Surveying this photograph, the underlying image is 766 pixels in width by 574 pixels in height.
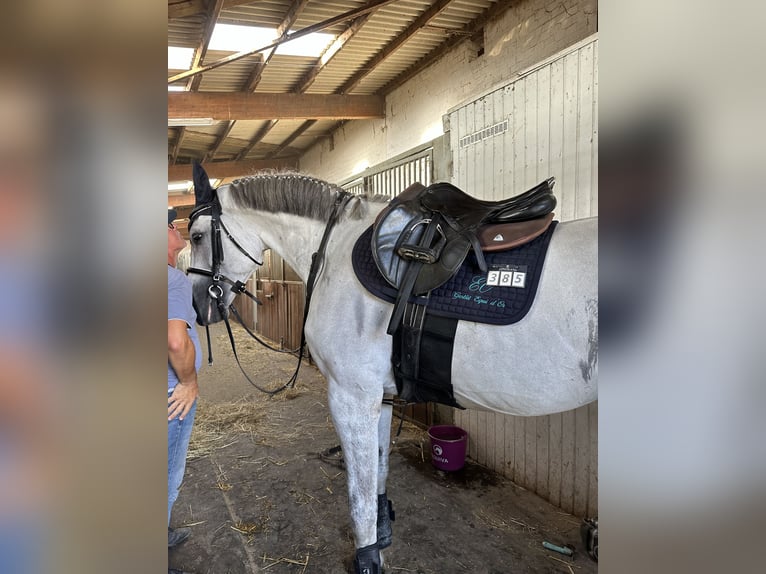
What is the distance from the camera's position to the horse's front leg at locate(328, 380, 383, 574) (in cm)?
171

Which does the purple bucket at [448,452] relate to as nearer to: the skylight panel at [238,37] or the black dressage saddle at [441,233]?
the black dressage saddle at [441,233]

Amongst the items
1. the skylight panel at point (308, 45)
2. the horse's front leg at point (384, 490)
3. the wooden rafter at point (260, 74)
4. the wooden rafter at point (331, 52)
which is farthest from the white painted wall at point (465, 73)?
the horse's front leg at point (384, 490)

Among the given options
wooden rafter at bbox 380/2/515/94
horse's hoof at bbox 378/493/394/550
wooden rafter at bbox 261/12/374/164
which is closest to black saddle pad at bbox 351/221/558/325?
horse's hoof at bbox 378/493/394/550

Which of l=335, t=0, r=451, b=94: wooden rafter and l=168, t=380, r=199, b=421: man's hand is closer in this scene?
l=168, t=380, r=199, b=421: man's hand

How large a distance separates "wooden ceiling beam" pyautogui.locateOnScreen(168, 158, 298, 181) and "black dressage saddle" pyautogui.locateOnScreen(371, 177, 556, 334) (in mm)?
6354

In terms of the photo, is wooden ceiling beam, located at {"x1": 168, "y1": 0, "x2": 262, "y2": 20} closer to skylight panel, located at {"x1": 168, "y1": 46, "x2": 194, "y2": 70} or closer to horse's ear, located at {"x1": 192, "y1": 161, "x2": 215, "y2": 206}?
skylight panel, located at {"x1": 168, "y1": 46, "x2": 194, "y2": 70}

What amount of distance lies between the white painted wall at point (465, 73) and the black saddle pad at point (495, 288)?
1.57 meters

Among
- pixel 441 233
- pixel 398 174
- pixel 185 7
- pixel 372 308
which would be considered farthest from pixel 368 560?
pixel 185 7

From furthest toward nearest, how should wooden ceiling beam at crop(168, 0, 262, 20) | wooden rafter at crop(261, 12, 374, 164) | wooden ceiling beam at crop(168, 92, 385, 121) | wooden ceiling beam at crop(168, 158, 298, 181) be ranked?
wooden ceiling beam at crop(168, 158, 298, 181) → wooden ceiling beam at crop(168, 92, 385, 121) → wooden rafter at crop(261, 12, 374, 164) → wooden ceiling beam at crop(168, 0, 262, 20)
